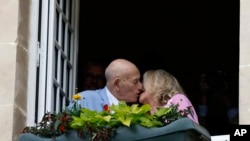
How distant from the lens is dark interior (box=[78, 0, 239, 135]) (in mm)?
10844

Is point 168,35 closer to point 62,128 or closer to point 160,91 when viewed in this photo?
point 160,91

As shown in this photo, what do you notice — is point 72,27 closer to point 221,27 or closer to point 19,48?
point 19,48

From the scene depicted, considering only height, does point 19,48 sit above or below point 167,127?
above

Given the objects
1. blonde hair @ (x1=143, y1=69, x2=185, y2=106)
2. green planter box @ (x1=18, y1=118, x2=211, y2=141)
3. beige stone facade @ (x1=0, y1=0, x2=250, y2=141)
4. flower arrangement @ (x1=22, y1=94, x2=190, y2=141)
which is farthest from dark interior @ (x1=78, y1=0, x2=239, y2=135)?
green planter box @ (x1=18, y1=118, x2=211, y2=141)

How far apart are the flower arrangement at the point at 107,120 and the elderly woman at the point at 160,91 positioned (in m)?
0.82

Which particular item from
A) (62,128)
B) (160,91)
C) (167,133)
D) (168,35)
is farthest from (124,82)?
(168,35)

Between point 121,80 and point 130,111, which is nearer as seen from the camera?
point 130,111

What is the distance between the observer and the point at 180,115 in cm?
657

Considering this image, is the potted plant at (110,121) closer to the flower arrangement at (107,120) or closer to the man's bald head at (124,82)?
the flower arrangement at (107,120)

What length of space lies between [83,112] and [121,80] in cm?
104

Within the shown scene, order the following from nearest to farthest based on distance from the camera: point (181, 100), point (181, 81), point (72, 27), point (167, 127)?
point (167, 127) < point (181, 100) < point (72, 27) < point (181, 81)

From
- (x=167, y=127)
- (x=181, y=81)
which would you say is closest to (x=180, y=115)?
(x=167, y=127)

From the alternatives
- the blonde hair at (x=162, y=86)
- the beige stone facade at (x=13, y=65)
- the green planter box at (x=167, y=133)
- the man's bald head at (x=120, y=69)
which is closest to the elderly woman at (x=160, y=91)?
the blonde hair at (x=162, y=86)

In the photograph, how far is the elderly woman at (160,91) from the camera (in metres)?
7.52
